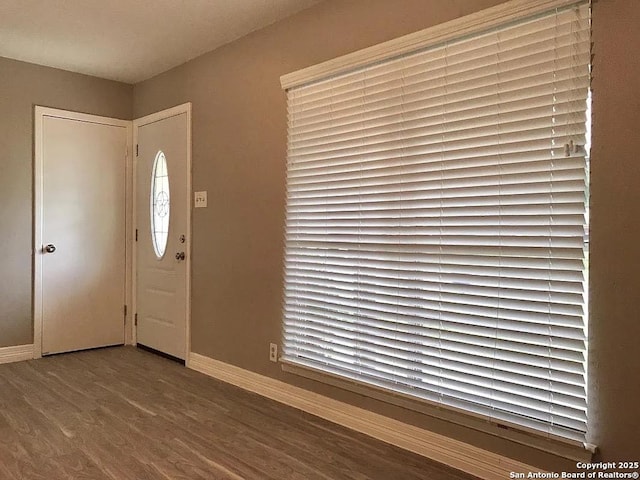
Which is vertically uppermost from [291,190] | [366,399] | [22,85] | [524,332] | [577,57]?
[22,85]

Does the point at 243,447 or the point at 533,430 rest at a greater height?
the point at 533,430

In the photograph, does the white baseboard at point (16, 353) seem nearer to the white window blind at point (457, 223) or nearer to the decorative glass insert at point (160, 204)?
the decorative glass insert at point (160, 204)

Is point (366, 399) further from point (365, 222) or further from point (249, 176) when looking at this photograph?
point (249, 176)

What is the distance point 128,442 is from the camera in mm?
2619

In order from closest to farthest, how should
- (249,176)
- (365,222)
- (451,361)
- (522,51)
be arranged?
(522,51), (451,361), (365,222), (249,176)

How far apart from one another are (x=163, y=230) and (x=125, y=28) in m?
1.63

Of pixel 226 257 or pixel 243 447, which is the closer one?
pixel 243 447

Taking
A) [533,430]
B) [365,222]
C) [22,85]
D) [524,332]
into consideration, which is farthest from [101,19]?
[533,430]

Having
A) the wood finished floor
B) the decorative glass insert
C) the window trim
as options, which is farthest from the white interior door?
the window trim

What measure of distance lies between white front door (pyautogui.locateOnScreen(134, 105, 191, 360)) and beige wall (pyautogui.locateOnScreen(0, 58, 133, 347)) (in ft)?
2.72

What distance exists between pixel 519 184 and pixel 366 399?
53.7 inches

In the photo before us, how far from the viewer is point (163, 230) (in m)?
4.43

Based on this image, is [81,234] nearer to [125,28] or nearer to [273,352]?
[125,28]

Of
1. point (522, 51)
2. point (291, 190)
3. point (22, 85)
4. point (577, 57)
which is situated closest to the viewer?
point (577, 57)
